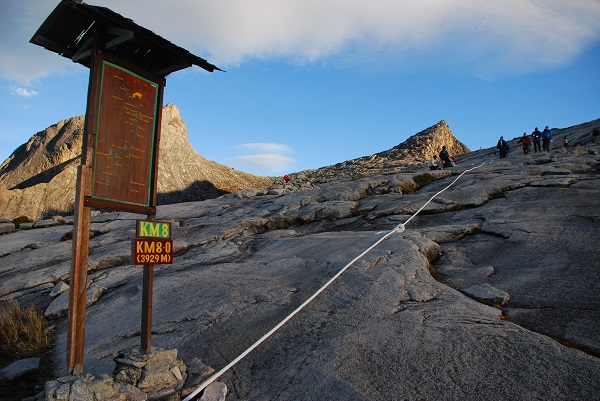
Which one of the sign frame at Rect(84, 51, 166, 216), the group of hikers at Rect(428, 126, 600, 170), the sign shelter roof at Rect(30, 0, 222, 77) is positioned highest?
the group of hikers at Rect(428, 126, 600, 170)

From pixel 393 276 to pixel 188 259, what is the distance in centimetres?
591

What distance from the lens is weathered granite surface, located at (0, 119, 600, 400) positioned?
4.53m

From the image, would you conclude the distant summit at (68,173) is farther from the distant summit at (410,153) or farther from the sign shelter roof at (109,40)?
the sign shelter roof at (109,40)

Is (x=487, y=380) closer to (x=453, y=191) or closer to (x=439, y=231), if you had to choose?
(x=439, y=231)

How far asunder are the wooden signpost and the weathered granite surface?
4.76ft

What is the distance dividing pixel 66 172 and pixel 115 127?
66.7 feet

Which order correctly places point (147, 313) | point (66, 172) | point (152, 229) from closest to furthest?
point (147, 313)
point (152, 229)
point (66, 172)

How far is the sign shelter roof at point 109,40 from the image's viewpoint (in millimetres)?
5328

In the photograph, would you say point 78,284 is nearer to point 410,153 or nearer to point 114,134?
point 114,134

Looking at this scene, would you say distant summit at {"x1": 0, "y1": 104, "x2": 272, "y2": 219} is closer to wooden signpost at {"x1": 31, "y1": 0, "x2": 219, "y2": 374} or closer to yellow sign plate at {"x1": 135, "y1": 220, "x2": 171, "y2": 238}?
wooden signpost at {"x1": 31, "y1": 0, "x2": 219, "y2": 374}

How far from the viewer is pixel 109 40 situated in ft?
18.7

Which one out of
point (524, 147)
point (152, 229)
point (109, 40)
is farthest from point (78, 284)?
point (524, 147)

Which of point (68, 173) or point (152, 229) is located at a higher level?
point (68, 173)

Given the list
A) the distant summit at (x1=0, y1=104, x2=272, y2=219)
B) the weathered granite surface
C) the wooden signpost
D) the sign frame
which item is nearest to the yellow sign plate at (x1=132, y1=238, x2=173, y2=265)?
the wooden signpost
